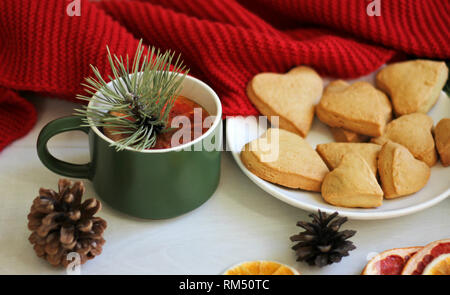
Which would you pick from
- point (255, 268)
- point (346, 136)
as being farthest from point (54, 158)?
point (346, 136)

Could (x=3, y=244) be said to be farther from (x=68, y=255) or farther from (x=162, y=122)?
(x=162, y=122)

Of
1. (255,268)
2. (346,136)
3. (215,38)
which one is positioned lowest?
(255,268)

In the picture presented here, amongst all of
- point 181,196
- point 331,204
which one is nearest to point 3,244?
point 181,196

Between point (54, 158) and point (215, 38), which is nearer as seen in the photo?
point (54, 158)

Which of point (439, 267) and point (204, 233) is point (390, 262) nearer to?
point (439, 267)

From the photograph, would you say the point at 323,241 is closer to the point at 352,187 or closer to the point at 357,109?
the point at 352,187

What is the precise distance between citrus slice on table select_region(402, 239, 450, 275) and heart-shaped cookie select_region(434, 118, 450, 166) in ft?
0.43

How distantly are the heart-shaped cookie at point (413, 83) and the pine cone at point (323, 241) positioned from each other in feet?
0.80

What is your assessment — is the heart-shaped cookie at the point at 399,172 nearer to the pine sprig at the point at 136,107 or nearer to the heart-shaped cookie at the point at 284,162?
the heart-shaped cookie at the point at 284,162

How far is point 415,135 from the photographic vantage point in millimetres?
681

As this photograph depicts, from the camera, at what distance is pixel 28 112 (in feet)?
2.43

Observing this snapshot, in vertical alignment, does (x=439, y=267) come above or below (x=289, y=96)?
below

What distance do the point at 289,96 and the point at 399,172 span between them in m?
0.19

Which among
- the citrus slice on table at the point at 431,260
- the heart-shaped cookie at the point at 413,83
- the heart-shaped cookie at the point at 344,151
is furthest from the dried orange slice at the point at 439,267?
the heart-shaped cookie at the point at 413,83
